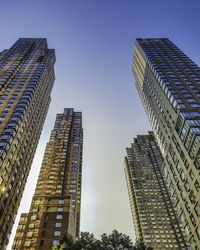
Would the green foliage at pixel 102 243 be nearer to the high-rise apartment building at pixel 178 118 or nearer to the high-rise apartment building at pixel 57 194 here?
the high-rise apartment building at pixel 178 118

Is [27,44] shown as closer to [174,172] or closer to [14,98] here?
[14,98]

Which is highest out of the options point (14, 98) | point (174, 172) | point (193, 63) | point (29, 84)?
point (193, 63)

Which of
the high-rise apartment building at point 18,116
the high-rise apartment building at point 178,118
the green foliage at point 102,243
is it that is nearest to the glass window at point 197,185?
the high-rise apartment building at point 178,118

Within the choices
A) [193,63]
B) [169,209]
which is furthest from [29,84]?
[169,209]

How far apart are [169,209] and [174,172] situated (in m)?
64.3

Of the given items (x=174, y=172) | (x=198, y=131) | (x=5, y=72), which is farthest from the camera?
(x=5, y=72)

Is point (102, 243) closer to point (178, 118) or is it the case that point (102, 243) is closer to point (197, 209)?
point (197, 209)

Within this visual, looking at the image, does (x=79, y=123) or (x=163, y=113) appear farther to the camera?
(x=79, y=123)

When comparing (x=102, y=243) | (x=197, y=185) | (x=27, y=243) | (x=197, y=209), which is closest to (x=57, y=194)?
(x=27, y=243)

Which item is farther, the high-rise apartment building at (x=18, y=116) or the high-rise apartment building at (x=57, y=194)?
the high-rise apartment building at (x=57, y=194)

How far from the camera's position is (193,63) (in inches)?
2975

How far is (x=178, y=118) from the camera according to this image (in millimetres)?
52594

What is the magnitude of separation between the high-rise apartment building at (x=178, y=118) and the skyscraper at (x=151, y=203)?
5195cm

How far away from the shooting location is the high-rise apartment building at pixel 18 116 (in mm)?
48778
